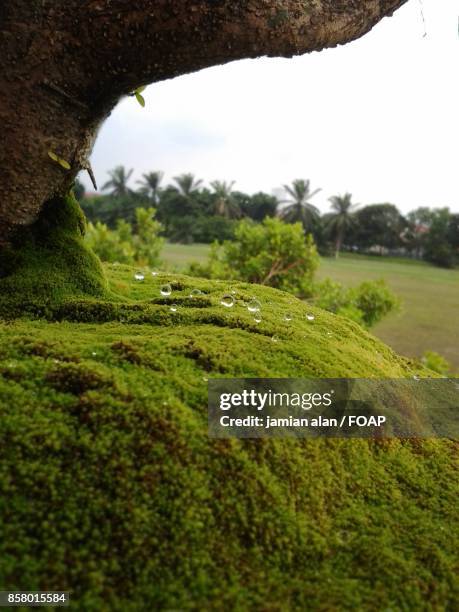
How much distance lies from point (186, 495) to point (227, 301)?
1.37m

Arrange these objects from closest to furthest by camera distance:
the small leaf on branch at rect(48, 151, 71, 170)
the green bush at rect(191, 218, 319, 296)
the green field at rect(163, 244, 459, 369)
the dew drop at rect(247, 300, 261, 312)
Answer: the small leaf on branch at rect(48, 151, 71, 170), the dew drop at rect(247, 300, 261, 312), the green bush at rect(191, 218, 319, 296), the green field at rect(163, 244, 459, 369)

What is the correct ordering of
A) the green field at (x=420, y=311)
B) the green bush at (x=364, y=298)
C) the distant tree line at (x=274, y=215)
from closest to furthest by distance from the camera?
the green bush at (x=364, y=298), the green field at (x=420, y=311), the distant tree line at (x=274, y=215)

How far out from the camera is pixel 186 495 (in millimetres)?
1169

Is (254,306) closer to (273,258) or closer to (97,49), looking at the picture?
(97,49)

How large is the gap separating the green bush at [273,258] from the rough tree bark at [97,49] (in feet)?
23.0

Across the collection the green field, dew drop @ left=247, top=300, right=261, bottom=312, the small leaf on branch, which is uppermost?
the small leaf on branch

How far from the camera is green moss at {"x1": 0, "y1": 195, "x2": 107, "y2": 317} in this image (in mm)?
2057

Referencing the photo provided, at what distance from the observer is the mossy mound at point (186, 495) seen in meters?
1.01

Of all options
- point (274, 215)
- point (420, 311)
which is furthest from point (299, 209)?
point (420, 311)

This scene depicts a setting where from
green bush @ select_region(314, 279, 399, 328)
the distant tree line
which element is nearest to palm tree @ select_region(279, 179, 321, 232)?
the distant tree line

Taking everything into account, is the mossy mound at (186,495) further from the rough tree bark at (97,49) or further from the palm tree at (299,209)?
the palm tree at (299,209)

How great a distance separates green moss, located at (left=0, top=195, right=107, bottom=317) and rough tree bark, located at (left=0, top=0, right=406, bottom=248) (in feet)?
0.39

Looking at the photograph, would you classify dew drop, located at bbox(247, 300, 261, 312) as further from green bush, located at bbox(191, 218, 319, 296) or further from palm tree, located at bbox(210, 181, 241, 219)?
palm tree, located at bbox(210, 181, 241, 219)

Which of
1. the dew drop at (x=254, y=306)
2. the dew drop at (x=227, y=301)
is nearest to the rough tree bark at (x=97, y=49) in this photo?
the dew drop at (x=227, y=301)
